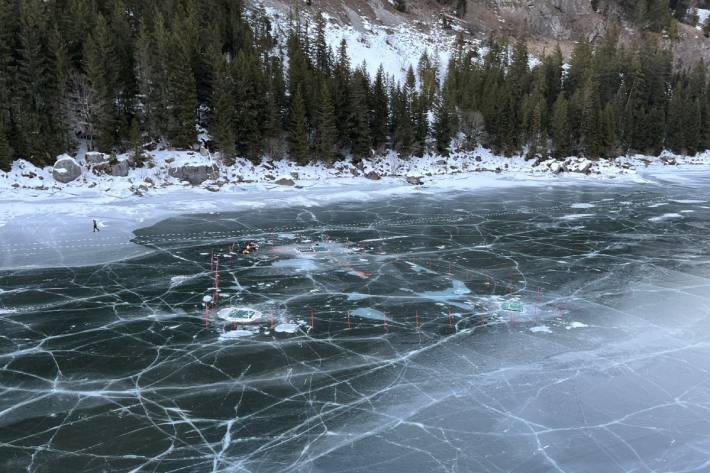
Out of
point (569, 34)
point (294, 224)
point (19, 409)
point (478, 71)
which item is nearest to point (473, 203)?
point (294, 224)

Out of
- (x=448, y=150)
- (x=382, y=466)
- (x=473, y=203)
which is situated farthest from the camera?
(x=448, y=150)

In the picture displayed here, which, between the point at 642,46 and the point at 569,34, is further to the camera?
the point at 569,34

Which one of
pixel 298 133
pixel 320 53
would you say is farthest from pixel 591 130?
pixel 298 133

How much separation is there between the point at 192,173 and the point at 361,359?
94.2 ft

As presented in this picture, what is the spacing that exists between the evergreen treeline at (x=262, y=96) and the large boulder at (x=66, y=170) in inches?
65.8

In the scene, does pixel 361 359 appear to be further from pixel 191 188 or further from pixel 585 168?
pixel 585 168

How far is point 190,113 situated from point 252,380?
3417 centimetres

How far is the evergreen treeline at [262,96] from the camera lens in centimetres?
3819

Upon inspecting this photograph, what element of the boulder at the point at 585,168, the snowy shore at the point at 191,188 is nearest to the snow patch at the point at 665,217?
the snowy shore at the point at 191,188

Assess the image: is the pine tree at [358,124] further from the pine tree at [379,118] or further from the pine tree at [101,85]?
the pine tree at [101,85]

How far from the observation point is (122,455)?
813cm

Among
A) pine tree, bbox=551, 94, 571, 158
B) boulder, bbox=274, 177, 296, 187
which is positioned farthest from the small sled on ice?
pine tree, bbox=551, 94, 571, 158

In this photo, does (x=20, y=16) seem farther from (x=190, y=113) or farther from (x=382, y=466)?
(x=382, y=466)

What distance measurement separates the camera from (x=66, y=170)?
3381 cm
